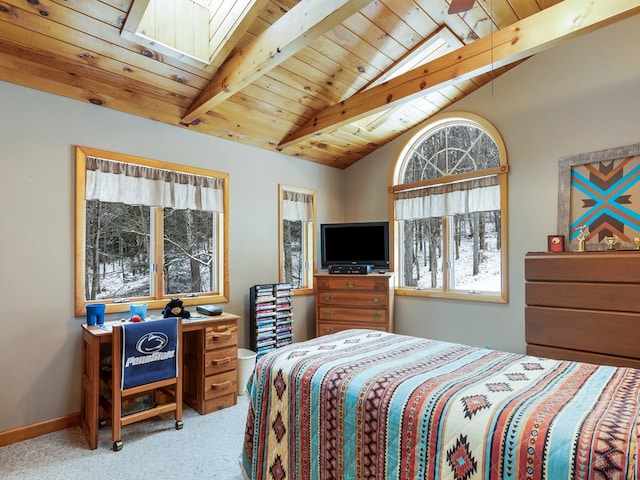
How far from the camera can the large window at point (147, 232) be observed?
296 cm

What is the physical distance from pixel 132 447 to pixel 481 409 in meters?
2.29

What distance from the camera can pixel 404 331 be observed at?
14.2 feet

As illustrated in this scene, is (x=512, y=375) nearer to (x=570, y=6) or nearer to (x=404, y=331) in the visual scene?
(x=570, y=6)

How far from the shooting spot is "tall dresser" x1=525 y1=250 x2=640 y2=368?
2.56 metres

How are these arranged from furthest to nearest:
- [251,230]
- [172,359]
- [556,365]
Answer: [251,230] → [172,359] → [556,365]

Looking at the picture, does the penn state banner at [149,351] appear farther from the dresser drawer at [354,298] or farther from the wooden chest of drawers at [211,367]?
the dresser drawer at [354,298]

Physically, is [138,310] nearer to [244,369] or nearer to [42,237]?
[42,237]

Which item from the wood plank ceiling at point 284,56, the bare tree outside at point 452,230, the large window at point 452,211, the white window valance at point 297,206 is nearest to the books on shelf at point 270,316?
the white window valance at point 297,206

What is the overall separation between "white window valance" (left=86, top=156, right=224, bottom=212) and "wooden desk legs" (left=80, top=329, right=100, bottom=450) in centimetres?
112

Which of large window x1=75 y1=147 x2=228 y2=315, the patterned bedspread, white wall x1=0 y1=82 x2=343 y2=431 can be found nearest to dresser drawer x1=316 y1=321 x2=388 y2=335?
large window x1=75 y1=147 x2=228 y2=315

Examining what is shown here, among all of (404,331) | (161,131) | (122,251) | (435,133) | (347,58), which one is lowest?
(404,331)

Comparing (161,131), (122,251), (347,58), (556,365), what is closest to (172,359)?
(122,251)

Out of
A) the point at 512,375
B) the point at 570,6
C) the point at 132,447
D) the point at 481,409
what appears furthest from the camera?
the point at 132,447

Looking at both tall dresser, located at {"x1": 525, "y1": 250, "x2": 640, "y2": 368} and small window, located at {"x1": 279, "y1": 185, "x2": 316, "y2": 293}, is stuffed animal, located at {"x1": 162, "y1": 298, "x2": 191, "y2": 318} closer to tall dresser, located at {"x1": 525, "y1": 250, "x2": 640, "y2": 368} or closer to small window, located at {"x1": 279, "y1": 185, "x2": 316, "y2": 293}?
small window, located at {"x1": 279, "y1": 185, "x2": 316, "y2": 293}
